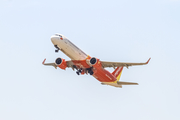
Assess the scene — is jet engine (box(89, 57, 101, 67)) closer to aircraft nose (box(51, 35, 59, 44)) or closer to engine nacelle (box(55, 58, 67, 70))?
engine nacelle (box(55, 58, 67, 70))

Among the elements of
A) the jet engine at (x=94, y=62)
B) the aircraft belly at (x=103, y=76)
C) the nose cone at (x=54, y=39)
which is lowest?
the aircraft belly at (x=103, y=76)

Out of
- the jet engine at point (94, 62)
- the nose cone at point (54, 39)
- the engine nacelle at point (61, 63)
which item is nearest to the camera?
the nose cone at point (54, 39)

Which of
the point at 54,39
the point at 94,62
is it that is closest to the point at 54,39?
the point at 54,39

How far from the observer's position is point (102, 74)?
6512 cm

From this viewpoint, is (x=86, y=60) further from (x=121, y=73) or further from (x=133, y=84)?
(x=121, y=73)

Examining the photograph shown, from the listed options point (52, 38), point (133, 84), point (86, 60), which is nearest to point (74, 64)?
point (86, 60)

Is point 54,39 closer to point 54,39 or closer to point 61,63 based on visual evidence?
point 54,39

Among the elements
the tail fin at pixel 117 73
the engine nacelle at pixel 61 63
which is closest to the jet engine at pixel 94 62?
the engine nacelle at pixel 61 63

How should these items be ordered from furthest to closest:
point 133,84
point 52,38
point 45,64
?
1. point 45,64
2. point 133,84
3. point 52,38

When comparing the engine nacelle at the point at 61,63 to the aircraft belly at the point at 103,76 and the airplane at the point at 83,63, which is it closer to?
the airplane at the point at 83,63

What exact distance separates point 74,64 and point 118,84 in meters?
10.6

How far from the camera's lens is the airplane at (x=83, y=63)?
2308 inches

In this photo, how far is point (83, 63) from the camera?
203 ft

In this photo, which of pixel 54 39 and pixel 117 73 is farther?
pixel 117 73
